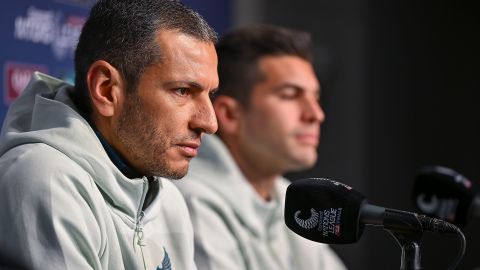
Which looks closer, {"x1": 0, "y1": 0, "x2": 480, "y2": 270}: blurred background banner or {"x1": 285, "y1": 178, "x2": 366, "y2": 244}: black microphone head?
{"x1": 285, "y1": 178, "x2": 366, "y2": 244}: black microphone head

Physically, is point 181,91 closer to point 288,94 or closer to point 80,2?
point 288,94

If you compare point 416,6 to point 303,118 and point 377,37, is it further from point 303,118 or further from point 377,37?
point 303,118

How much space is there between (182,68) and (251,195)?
94 centimetres

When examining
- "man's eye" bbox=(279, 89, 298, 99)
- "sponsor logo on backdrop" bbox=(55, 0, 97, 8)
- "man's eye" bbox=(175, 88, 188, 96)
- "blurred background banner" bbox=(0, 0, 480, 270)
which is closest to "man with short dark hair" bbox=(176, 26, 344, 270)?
"man's eye" bbox=(279, 89, 298, 99)

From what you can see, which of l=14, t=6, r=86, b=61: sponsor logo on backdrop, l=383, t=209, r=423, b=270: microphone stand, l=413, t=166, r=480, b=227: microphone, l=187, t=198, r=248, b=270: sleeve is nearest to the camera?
l=383, t=209, r=423, b=270: microphone stand

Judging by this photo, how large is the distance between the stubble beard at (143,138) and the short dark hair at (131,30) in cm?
4

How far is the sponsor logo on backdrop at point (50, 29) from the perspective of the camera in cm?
211

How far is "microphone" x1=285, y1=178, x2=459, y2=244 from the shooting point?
119 cm

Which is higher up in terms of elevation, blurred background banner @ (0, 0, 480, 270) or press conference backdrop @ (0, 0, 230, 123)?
press conference backdrop @ (0, 0, 230, 123)

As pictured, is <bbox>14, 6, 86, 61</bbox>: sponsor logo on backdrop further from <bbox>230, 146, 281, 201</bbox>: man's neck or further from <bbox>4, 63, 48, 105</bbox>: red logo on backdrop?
<bbox>230, 146, 281, 201</bbox>: man's neck

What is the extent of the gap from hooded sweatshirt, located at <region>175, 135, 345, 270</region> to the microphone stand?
829 mm

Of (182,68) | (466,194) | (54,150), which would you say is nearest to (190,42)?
(182,68)

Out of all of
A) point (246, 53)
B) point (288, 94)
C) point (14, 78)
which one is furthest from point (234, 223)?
point (14, 78)

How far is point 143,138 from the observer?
4.50 feet
